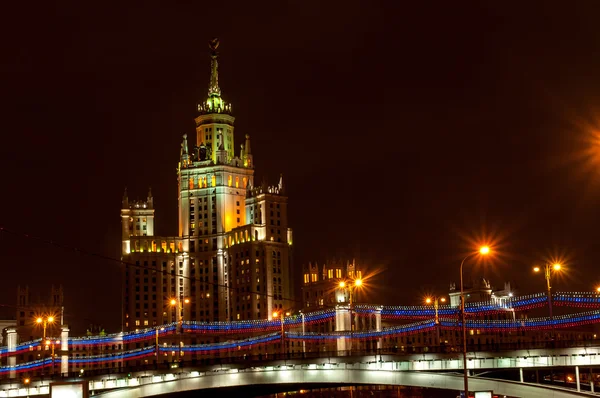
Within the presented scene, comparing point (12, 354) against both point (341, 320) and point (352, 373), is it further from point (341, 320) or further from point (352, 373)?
point (352, 373)

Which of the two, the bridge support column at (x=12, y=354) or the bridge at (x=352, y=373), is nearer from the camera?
the bridge at (x=352, y=373)

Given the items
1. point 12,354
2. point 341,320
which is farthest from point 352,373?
point 12,354

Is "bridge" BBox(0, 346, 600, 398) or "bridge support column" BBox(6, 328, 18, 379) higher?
"bridge support column" BBox(6, 328, 18, 379)

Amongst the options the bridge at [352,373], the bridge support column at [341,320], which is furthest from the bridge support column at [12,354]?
the bridge support column at [341,320]

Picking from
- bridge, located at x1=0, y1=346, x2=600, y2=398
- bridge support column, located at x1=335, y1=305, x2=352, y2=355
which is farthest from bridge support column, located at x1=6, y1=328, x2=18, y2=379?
bridge support column, located at x1=335, y1=305, x2=352, y2=355

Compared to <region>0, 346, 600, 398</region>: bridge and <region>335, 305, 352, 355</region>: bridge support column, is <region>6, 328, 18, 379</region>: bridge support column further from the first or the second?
<region>335, 305, 352, 355</region>: bridge support column

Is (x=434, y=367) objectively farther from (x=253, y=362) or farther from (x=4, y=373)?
(x=4, y=373)

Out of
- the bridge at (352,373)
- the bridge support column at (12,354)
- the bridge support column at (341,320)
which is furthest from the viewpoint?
the bridge support column at (341,320)

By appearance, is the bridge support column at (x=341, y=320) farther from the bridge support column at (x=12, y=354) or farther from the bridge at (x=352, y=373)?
the bridge at (x=352, y=373)

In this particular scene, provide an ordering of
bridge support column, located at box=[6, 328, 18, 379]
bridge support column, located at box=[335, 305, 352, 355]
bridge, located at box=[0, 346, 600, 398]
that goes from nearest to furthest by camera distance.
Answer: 1. bridge, located at box=[0, 346, 600, 398]
2. bridge support column, located at box=[6, 328, 18, 379]
3. bridge support column, located at box=[335, 305, 352, 355]

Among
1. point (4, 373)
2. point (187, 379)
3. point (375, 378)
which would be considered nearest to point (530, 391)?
point (375, 378)

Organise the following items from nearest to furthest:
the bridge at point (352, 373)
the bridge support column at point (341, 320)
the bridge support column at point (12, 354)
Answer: the bridge at point (352, 373), the bridge support column at point (12, 354), the bridge support column at point (341, 320)

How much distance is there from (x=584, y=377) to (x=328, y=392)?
51.8 metres

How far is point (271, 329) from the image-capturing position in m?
196
